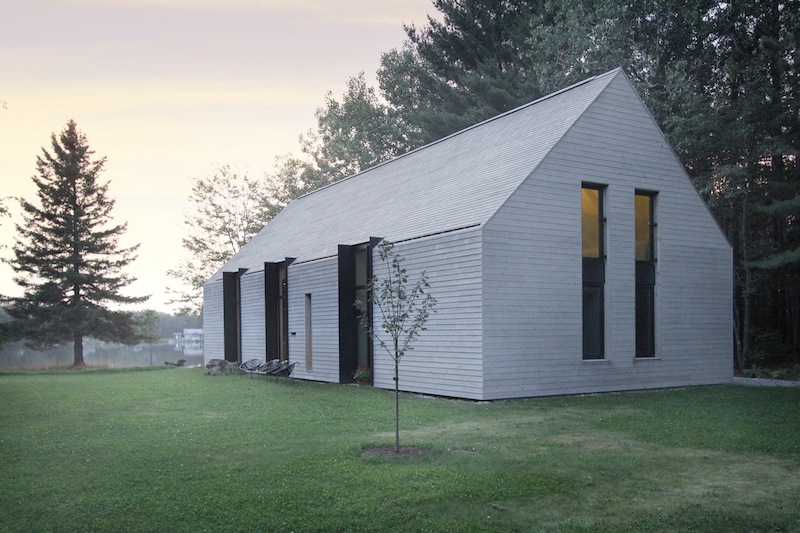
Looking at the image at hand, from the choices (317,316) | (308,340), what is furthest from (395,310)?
(308,340)

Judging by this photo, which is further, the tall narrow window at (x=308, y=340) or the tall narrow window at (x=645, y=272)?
the tall narrow window at (x=308, y=340)

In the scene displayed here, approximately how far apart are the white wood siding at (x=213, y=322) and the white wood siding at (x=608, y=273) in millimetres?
15983

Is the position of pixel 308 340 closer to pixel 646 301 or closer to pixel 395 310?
pixel 395 310

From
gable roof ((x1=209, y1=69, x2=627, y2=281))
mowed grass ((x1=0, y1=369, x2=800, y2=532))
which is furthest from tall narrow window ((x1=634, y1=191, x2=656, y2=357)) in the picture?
mowed grass ((x1=0, y1=369, x2=800, y2=532))

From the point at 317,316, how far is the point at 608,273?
8.15 meters

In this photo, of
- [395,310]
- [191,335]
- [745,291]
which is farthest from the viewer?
[191,335]

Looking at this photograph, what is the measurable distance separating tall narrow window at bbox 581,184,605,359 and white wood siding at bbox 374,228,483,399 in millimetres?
2813

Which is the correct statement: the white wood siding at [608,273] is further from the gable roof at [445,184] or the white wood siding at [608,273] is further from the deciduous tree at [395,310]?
the deciduous tree at [395,310]

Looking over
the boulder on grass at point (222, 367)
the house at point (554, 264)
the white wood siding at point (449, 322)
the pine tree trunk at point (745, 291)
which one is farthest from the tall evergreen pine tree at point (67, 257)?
the pine tree trunk at point (745, 291)

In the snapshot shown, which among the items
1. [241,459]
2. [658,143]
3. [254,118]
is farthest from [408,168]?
[241,459]

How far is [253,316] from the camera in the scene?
973 inches

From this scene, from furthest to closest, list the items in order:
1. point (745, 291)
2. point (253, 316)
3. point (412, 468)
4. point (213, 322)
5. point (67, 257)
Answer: point (67, 257) → point (213, 322) → point (253, 316) → point (745, 291) → point (412, 468)

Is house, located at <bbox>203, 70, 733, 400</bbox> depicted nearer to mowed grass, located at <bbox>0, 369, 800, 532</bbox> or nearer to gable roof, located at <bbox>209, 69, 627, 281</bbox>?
gable roof, located at <bbox>209, 69, 627, 281</bbox>

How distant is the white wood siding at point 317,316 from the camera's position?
Result: 18938 mm
